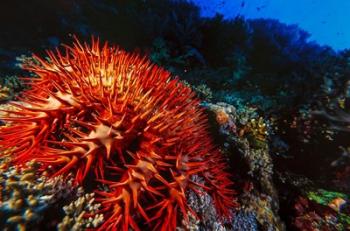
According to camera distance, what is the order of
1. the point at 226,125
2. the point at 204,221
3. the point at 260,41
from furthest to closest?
1. the point at 260,41
2. the point at 226,125
3. the point at 204,221

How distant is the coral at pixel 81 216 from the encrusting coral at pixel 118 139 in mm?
103

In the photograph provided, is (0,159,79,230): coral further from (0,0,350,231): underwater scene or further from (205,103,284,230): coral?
(205,103,284,230): coral

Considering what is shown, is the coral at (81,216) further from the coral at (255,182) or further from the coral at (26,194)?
the coral at (255,182)

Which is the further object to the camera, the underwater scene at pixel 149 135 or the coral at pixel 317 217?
the coral at pixel 317 217

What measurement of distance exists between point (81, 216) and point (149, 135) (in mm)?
1022

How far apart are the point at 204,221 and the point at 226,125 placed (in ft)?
6.38

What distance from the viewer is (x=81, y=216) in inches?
103

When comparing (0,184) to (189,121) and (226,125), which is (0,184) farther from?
(226,125)

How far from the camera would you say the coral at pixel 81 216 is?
256 centimetres

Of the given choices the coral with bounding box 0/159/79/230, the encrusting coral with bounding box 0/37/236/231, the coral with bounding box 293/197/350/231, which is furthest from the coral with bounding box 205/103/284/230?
the coral with bounding box 0/159/79/230

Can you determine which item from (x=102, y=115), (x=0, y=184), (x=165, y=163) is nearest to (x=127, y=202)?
(x=165, y=163)

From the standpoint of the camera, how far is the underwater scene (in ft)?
8.50

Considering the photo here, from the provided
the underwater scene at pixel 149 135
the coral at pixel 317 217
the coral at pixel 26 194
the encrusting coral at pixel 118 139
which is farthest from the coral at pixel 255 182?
the coral at pixel 26 194

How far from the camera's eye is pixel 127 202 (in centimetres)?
244
